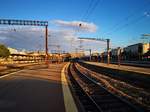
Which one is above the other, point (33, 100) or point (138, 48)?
point (138, 48)

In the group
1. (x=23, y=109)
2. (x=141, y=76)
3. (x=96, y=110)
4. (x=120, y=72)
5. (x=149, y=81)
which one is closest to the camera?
(x=23, y=109)

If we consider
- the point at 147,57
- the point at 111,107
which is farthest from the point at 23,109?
the point at 147,57

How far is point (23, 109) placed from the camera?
26.8 ft

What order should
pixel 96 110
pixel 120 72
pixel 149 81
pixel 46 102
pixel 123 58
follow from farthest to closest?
pixel 123 58 → pixel 120 72 → pixel 149 81 → pixel 46 102 → pixel 96 110

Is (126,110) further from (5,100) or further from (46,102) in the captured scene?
(5,100)

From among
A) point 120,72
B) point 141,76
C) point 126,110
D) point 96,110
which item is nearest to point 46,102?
point 96,110

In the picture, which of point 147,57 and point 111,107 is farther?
point 147,57

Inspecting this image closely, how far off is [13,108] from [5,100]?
1577 millimetres

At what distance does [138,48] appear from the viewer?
6681 centimetres

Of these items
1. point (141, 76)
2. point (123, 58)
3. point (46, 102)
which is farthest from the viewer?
point (123, 58)

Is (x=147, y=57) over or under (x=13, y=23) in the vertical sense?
under

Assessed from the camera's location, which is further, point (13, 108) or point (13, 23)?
point (13, 23)

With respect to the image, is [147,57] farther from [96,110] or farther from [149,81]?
[96,110]

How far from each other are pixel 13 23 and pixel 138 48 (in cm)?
3867
